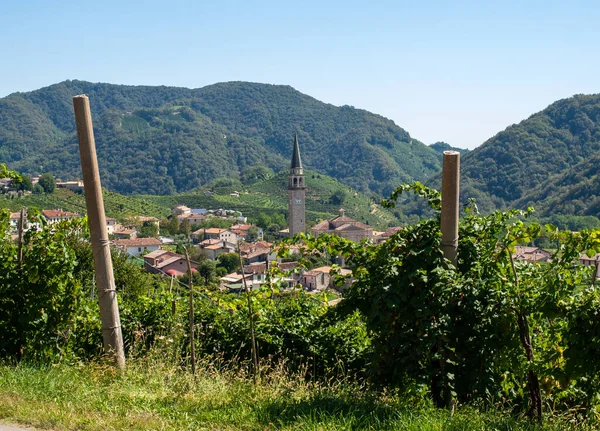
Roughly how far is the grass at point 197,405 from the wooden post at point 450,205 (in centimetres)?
94

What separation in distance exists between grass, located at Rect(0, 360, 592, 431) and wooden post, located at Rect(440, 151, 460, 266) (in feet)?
3.09

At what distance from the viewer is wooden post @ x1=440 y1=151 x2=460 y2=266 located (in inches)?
143

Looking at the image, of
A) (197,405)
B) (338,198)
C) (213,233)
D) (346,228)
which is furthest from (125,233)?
(197,405)

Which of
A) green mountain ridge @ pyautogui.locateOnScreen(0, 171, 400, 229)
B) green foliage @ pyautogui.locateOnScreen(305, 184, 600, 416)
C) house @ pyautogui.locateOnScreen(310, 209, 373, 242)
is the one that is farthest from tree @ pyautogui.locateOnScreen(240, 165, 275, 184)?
green foliage @ pyautogui.locateOnScreen(305, 184, 600, 416)

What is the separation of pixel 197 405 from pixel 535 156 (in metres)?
115

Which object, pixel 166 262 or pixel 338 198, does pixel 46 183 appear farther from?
pixel 338 198

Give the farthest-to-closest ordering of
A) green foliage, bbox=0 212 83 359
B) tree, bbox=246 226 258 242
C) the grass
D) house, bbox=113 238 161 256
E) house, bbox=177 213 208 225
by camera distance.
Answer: house, bbox=177 213 208 225
tree, bbox=246 226 258 242
house, bbox=113 238 161 256
green foliage, bbox=0 212 83 359
the grass

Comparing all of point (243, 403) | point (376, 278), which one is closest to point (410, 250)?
point (376, 278)

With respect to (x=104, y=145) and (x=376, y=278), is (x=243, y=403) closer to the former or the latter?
(x=376, y=278)

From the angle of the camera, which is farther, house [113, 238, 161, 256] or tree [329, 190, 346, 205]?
tree [329, 190, 346, 205]

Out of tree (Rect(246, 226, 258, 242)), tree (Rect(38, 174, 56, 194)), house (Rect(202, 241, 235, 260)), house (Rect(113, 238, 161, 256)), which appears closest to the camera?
house (Rect(113, 238, 161, 256))

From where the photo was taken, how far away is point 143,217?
260ft

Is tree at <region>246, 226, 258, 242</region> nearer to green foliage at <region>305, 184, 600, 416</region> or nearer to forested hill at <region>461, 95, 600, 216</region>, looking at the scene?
forested hill at <region>461, 95, 600, 216</region>

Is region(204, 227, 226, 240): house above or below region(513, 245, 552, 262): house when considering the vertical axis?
below
